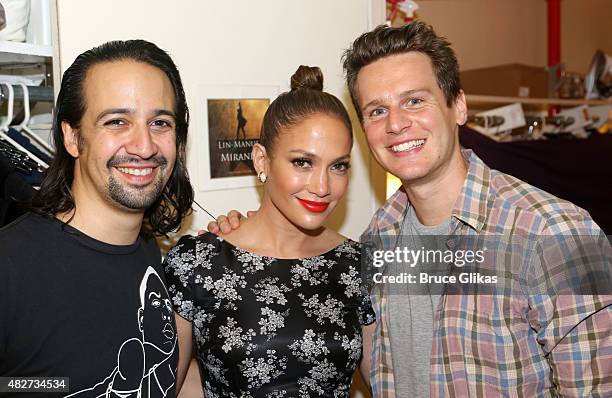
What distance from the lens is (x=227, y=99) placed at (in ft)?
6.55

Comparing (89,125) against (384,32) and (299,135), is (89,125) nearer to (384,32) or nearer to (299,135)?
(299,135)

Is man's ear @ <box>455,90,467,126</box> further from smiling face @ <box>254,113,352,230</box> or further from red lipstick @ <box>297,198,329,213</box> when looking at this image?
red lipstick @ <box>297,198,329,213</box>

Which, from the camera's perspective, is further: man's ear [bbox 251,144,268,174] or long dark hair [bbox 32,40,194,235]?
man's ear [bbox 251,144,268,174]

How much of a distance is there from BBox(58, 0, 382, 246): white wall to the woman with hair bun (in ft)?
0.95

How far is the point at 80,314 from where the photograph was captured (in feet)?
4.31

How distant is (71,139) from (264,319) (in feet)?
2.30

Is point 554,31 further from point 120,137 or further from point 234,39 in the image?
point 120,137

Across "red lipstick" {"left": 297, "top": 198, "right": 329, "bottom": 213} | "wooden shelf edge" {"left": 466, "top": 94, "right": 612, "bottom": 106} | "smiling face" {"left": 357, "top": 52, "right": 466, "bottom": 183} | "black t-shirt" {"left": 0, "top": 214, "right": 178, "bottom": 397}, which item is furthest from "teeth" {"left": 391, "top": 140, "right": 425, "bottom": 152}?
"wooden shelf edge" {"left": 466, "top": 94, "right": 612, "bottom": 106}

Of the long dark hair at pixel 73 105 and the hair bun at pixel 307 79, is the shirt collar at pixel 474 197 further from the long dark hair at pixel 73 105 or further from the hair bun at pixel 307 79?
the long dark hair at pixel 73 105

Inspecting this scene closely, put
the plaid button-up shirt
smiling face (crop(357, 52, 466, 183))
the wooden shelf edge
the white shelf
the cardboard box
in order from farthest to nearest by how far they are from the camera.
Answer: the cardboard box
the wooden shelf edge
smiling face (crop(357, 52, 466, 183))
the white shelf
the plaid button-up shirt

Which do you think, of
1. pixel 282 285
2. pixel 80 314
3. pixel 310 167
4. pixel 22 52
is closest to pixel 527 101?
pixel 310 167

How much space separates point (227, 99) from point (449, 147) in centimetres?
77

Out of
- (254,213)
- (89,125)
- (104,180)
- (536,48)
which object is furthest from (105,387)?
(536,48)

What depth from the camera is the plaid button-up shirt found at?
1.36 meters
